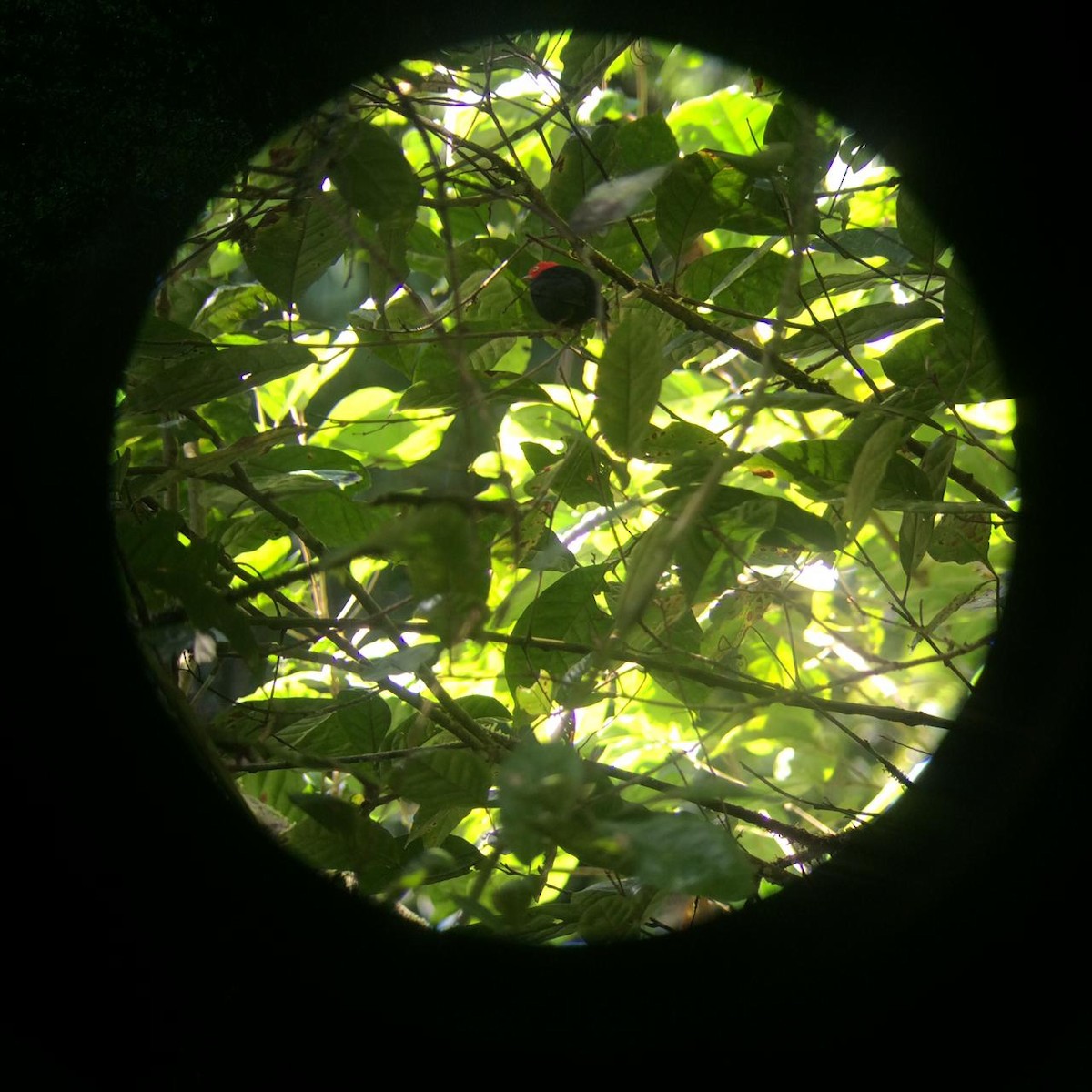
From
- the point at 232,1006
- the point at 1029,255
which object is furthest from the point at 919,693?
the point at 232,1006

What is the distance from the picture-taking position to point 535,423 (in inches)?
51.7

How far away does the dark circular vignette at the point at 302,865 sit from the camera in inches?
19.2

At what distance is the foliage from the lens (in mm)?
515

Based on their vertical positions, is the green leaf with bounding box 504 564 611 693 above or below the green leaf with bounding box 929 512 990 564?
below

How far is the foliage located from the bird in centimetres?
2

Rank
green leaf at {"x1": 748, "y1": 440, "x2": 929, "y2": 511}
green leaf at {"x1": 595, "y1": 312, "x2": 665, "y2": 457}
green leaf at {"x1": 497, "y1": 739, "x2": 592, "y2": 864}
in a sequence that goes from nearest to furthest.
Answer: green leaf at {"x1": 497, "y1": 739, "x2": 592, "y2": 864} < green leaf at {"x1": 595, "y1": 312, "x2": 665, "y2": 457} < green leaf at {"x1": 748, "y1": 440, "x2": 929, "y2": 511}

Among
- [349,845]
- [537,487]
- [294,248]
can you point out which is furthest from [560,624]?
[294,248]

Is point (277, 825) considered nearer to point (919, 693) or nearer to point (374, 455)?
point (374, 455)

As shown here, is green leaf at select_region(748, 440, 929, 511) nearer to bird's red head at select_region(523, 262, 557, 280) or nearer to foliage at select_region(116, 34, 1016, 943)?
foliage at select_region(116, 34, 1016, 943)

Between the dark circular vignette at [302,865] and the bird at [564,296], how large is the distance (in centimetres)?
22

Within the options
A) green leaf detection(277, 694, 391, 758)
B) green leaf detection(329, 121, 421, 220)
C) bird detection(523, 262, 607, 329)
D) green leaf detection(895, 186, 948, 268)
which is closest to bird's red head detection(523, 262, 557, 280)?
bird detection(523, 262, 607, 329)

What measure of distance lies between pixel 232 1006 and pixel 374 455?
87 centimetres

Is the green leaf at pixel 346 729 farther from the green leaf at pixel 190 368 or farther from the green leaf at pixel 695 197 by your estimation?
the green leaf at pixel 695 197

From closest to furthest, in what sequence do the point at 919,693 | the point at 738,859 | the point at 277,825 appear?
the point at 738,859
the point at 277,825
the point at 919,693
